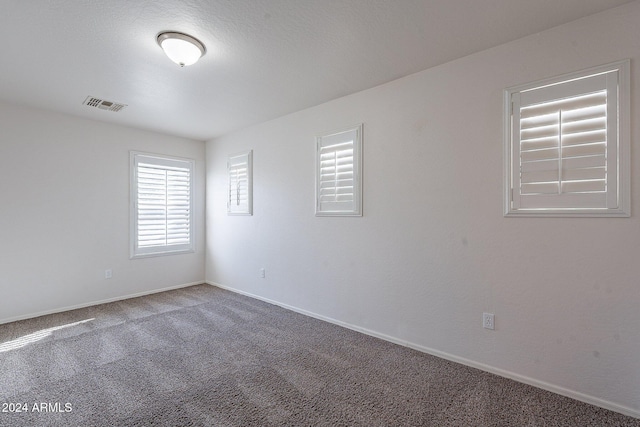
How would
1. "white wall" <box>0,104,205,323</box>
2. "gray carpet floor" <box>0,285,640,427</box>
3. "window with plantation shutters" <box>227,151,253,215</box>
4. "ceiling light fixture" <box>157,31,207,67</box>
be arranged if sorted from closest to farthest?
"gray carpet floor" <box>0,285,640,427</box> < "ceiling light fixture" <box>157,31,207,67</box> < "white wall" <box>0,104,205,323</box> < "window with plantation shutters" <box>227,151,253,215</box>

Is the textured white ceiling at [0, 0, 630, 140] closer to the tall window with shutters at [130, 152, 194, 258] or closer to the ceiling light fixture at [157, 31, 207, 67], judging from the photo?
the ceiling light fixture at [157, 31, 207, 67]

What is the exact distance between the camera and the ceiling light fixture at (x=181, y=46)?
2.14 meters

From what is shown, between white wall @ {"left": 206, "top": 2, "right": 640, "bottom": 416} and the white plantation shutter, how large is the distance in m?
0.09

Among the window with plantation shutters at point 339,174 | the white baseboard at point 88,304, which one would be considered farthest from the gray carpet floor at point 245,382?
the window with plantation shutters at point 339,174

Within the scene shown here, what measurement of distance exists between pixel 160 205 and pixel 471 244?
176 inches

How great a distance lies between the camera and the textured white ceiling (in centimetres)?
190

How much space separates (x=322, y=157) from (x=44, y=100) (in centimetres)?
323

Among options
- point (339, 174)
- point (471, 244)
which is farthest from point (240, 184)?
point (471, 244)

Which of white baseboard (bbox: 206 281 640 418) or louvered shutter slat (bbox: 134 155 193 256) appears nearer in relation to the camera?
white baseboard (bbox: 206 281 640 418)

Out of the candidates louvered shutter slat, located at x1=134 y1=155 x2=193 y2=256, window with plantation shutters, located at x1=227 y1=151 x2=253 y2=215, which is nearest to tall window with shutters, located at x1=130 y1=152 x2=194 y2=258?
louvered shutter slat, located at x1=134 y1=155 x2=193 y2=256

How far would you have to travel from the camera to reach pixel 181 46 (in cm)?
220

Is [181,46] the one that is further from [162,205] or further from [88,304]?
[88,304]

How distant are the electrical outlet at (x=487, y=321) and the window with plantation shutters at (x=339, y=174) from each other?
147cm

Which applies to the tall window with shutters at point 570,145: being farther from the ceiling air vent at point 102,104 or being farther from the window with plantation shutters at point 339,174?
the ceiling air vent at point 102,104
